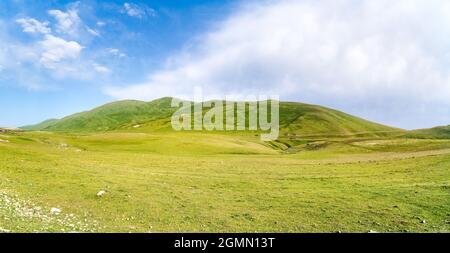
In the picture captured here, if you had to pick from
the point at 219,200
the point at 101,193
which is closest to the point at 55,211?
the point at 101,193

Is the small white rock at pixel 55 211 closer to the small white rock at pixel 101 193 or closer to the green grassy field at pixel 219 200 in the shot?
the green grassy field at pixel 219 200

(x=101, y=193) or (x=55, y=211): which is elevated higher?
(x=101, y=193)

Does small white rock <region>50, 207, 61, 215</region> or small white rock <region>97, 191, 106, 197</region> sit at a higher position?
small white rock <region>97, 191, 106, 197</region>

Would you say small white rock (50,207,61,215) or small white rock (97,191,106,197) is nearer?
small white rock (50,207,61,215)

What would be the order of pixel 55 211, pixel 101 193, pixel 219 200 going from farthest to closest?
1. pixel 219 200
2. pixel 101 193
3. pixel 55 211

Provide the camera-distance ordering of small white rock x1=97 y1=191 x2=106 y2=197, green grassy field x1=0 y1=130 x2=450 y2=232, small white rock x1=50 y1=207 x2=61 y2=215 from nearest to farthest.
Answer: green grassy field x1=0 y1=130 x2=450 y2=232 → small white rock x1=50 y1=207 x2=61 y2=215 → small white rock x1=97 y1=191 x2=106 y2=197

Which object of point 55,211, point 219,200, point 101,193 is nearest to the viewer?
point 55,211

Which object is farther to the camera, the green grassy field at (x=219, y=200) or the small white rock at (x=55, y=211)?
the small white rock at (x=55, y=211)

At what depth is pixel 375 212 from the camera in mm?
24172

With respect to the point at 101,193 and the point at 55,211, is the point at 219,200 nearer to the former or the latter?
the point at 101,193

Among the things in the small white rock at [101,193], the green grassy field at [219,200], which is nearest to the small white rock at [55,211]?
the green grassy field at [219,200]

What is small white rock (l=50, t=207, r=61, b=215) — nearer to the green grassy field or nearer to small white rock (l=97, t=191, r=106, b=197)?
the green grassy field

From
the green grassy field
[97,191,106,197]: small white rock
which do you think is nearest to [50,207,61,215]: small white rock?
the green grassy field
